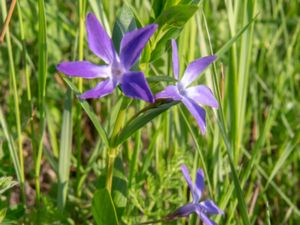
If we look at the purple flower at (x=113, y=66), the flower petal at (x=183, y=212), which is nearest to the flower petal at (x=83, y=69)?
the purple flower at (x=113, y=66)

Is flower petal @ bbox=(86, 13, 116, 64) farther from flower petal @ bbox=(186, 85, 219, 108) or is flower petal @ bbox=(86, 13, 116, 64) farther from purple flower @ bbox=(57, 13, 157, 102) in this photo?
flower petal @ bbox=(186, 85, 219, 108)

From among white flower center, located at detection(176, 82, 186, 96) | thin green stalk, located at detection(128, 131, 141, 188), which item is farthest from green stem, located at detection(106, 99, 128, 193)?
thin green stalk, located at detection(128, 131, 141, 188)

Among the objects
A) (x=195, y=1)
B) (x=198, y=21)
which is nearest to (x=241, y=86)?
(x=198, y=21)

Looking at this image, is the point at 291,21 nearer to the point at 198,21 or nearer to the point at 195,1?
the point at 198,21

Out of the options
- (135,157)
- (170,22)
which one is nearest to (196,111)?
(170,22)

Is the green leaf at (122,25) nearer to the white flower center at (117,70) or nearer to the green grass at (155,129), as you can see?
the green grass at (155,129)

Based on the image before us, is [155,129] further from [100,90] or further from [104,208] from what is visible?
[100,90]
